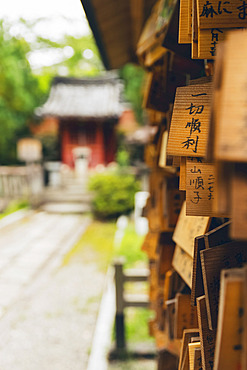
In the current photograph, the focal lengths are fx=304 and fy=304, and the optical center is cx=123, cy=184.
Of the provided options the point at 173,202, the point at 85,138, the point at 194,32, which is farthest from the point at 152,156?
the point at 85,138

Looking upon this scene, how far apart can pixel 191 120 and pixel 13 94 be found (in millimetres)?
14535

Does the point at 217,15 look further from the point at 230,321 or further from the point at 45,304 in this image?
the point at 45,304

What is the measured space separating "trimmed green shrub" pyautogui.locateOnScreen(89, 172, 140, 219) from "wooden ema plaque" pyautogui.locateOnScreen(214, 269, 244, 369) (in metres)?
8.82

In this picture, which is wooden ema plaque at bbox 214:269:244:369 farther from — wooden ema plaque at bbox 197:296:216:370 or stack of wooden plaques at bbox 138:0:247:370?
wooden ema plaque at bbox 197:296:216:370

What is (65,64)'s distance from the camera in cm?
2200

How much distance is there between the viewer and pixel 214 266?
2.19ft

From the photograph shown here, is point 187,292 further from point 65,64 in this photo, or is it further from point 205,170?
point 65,64

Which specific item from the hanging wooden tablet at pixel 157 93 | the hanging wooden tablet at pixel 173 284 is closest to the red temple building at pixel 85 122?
the hanging wooden tablet at pixel 157 93

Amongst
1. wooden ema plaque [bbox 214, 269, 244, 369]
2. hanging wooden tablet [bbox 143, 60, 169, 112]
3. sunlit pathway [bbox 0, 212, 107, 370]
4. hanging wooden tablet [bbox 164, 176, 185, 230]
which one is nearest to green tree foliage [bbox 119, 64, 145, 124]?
sunlit pathway [bbox 0, 212, 107, 370]

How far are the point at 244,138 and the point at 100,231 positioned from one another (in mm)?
7969

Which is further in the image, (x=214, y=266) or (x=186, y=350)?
(x=186, y=350)

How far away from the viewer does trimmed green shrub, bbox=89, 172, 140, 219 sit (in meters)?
9.41

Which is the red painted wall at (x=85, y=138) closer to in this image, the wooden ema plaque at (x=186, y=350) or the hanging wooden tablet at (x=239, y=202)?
the wooden ema plaque at (x=186, y=350)

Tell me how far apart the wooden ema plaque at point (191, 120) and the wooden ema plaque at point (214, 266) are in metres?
0.22
